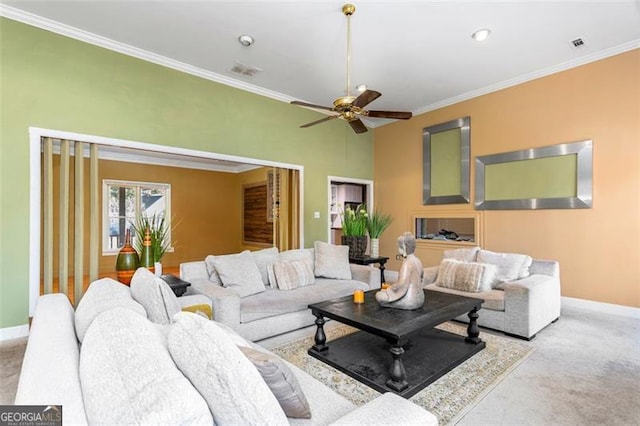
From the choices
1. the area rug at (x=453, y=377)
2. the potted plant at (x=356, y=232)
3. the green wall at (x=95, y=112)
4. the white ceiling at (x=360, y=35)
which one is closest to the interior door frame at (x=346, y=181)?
the green wall at (x=95, y=112)

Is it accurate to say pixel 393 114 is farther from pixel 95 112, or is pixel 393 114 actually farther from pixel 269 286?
pixel 95 112

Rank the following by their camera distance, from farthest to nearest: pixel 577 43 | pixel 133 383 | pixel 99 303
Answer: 1. pixel 577 43
2. pixel 99 303
3. pixel 133 383

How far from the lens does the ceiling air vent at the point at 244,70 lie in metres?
4.19

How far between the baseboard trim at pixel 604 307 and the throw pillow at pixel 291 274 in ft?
11.4

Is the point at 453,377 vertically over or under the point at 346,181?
under

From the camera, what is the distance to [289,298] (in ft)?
10.4

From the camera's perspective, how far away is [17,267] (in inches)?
123

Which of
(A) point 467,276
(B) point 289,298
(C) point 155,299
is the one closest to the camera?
(C) point 155,299

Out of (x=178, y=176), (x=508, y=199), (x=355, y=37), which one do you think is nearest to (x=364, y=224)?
(x=508, y=199)

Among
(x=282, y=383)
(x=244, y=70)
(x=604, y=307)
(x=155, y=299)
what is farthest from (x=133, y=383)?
(x=604, y=307)

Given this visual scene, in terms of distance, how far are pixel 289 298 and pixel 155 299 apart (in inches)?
63.9

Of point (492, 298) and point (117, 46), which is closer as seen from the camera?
point (492, 298)

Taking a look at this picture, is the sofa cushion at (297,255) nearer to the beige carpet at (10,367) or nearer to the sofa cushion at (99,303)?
the sofa cushion at (99,303)

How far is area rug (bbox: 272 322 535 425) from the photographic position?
6.52 ft
